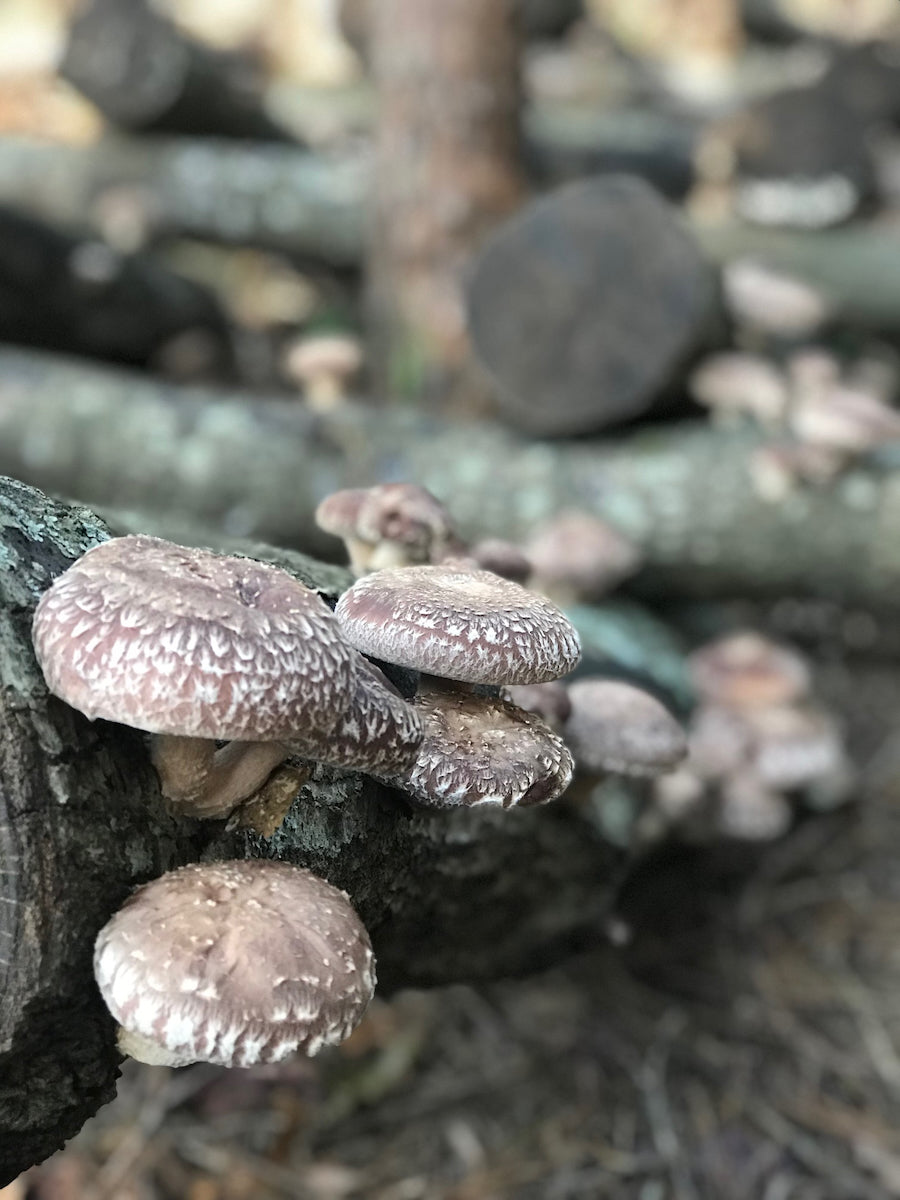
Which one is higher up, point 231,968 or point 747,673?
point 231,968

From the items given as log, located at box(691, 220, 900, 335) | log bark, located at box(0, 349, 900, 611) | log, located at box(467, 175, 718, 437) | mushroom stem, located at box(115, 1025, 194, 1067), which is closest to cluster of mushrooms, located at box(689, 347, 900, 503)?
log bark, located at box(0, 349, 900, 611)

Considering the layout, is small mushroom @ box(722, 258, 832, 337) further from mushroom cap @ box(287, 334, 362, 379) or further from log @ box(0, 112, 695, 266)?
log @ box(0, 112, 695, 266)

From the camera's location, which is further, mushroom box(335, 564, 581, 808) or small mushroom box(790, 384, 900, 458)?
small mushroom box(790, 384, 900, 458)

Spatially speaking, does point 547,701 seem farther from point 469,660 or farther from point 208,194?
point 208,194

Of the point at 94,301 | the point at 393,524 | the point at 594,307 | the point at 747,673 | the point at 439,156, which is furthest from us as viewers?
Answer: the point at 94,301

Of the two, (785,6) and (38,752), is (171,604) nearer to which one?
(38,752)

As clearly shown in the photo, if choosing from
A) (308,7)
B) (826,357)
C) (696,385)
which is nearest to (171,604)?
(696,385)

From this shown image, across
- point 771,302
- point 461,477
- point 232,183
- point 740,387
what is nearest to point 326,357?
point 461,477
